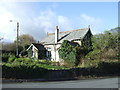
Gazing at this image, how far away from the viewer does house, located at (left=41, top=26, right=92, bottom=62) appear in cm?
3250

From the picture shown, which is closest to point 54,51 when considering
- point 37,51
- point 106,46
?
point 37,51

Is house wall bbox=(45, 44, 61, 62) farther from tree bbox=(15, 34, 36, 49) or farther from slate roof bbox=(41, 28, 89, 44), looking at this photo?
tree bbox=(15, 34, 36, 49)

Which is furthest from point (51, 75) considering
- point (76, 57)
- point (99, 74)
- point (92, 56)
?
point (76, 57)

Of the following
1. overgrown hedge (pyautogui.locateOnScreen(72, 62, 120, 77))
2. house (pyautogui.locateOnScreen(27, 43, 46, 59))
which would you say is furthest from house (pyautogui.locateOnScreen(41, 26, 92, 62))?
overgrown hedge (pyautogui.locateOnScreen(72, 62, 120, 77))

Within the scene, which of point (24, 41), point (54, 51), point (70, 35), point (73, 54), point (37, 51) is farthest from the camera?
point (24, 41)

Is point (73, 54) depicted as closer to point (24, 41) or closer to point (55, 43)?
point (55, 43)

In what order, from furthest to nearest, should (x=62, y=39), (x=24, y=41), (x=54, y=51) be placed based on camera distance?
1. (x=24, y=41)
2. (x=62, y=39)
3. (x=54, y=51)

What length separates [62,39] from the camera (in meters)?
36.8

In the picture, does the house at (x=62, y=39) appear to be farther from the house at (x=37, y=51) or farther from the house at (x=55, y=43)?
the house at (x=37, y=51)

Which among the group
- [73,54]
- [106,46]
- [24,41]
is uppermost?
[24,41]

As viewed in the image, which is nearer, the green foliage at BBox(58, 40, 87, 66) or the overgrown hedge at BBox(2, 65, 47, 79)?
the overgrown hedge at BBox(2, 65, 47, 79)

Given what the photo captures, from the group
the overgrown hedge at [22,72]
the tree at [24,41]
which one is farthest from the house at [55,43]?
the overgrown hedge at [22,72]

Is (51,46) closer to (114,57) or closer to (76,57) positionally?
(76,57)

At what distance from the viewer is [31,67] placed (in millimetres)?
15109
